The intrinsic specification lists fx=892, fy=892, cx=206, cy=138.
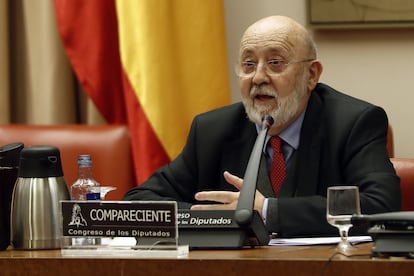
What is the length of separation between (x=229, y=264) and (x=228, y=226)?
31 cm

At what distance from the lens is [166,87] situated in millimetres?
4070

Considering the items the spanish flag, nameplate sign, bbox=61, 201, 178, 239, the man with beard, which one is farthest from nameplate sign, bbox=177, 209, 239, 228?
the spanish flag

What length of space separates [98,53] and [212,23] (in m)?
0.58

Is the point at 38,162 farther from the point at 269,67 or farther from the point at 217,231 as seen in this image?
the point at 269,67

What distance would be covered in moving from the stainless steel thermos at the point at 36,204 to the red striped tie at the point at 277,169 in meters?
0.93

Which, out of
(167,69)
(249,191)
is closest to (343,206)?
(249,191)

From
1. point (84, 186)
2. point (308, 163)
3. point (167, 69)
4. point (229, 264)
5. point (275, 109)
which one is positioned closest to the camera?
point (229, 264)

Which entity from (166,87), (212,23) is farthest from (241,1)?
(166,87)

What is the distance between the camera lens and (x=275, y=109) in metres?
3.21

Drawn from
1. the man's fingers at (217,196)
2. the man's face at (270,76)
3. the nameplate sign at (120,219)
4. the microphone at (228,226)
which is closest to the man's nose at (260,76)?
the man's face at (270,76)

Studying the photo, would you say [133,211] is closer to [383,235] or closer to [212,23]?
[383,235]

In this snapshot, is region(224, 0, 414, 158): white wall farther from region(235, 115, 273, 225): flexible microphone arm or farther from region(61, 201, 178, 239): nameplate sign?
region(61, 201, 178, 239): nameplate sign

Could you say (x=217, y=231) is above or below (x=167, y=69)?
below

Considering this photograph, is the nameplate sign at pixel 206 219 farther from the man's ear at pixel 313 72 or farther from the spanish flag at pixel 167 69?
the spanish flag at pixel 167 69
